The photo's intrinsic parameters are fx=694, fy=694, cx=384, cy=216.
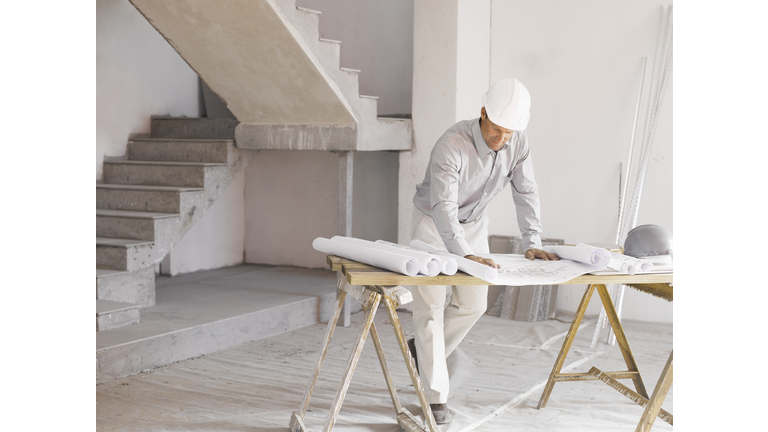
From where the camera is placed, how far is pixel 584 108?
613cm

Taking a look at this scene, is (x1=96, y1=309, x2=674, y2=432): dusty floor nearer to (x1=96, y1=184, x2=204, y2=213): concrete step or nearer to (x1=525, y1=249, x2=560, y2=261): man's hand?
(x1=525, y1=249, x2=560, y2=261): man's hand

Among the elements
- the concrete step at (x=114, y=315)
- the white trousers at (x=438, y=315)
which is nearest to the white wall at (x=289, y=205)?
the concrete step at (x=114, y=315)

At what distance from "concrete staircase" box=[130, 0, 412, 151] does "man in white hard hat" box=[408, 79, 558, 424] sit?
6.52ft

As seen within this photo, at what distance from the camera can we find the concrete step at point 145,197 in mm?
5801

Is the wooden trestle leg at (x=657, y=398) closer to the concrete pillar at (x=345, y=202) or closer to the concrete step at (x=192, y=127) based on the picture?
the concrete pillar at (x=345, y=202)

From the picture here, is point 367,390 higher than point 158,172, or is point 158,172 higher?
point 158,172

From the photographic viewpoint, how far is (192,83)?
761 centimetres

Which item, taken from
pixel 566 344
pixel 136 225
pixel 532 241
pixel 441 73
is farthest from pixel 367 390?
pixel 441 73

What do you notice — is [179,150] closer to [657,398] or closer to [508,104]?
[508,104]

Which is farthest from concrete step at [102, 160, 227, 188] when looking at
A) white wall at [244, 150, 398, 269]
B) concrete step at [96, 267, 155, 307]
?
white wall at [244, 150, 398, 269]

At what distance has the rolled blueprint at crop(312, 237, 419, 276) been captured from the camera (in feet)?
8.69

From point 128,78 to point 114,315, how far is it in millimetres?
2979
